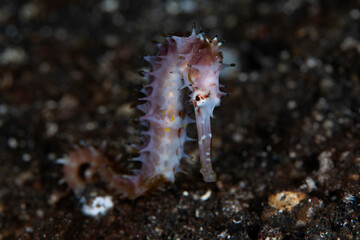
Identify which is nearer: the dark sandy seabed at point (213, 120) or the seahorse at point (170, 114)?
the seahorse at point (170, 114)

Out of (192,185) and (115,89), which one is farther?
(115,89)

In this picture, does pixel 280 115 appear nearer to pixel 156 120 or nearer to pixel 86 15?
pixel 156 120

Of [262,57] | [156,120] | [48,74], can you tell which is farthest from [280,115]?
[48,74]

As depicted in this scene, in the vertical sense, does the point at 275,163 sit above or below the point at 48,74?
below

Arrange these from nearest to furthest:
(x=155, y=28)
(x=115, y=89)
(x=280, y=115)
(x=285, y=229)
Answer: (x=285, y=229) → (x=280, y=115) → (x=115, y=89) → (x=155, y=28)

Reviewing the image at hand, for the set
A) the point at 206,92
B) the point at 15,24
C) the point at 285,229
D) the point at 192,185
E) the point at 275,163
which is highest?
the point at 15,24

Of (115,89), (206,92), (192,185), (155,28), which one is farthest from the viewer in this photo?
(155,28)
